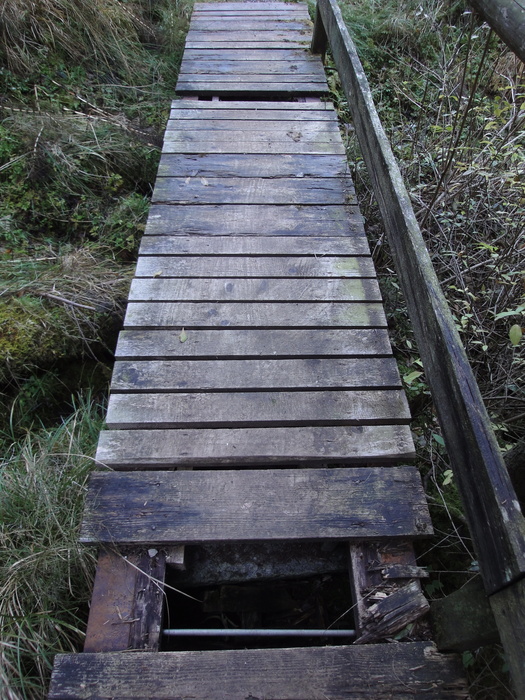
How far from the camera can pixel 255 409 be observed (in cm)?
220

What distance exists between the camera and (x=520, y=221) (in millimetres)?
3312

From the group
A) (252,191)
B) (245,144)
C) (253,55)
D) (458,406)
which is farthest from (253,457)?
(253,55)

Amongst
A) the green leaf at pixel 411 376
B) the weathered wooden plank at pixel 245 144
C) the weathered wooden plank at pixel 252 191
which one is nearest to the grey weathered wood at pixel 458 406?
the green leaf at pixel 411 376

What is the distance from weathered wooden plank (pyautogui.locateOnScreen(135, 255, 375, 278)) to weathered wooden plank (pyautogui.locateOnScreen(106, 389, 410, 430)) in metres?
0.82

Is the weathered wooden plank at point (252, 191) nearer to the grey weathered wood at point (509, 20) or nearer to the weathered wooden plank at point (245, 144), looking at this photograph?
the weathered wooden plank at point (245, 144)

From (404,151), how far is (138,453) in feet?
11.4

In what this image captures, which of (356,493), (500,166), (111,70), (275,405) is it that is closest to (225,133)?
(111,70)

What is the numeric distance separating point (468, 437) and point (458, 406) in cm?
11

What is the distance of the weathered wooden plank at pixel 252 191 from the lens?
10.7 ft

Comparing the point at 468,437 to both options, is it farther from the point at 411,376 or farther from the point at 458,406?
the point at 411,376

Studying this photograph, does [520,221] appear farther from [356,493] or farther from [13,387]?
[13,387]

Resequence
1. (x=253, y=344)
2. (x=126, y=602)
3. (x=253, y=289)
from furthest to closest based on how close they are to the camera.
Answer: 1. (x=253, y=289)
2. (x=253, y=344)
3. (x=126, y=602)

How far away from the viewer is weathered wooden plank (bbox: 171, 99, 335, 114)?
4.13 metres

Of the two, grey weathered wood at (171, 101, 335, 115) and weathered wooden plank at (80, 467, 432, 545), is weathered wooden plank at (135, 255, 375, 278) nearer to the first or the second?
weathered wooden plank at (80, 467, 432, 545)
